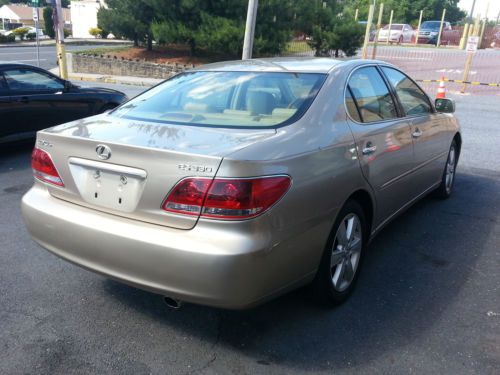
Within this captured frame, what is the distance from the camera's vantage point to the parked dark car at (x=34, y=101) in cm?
688

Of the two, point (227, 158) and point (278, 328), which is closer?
point (227, 158)

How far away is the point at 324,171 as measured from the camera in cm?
280

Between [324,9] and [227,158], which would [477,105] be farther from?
[227,158]

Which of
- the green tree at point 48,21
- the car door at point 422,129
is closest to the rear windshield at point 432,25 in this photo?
the green tree at point 48,21

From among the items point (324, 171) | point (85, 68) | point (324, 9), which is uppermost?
point (324, 9)

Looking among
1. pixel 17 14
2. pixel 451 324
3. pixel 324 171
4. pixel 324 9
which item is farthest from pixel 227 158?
pixel 17 14

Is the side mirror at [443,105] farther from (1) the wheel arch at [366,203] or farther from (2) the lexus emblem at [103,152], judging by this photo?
(2) the lexus emblem at [103,152]

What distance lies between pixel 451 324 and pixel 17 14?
84.3 meters

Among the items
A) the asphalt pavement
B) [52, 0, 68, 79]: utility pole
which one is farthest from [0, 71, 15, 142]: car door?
[52, 0, 68, 79]: utility pole

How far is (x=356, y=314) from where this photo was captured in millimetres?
3146

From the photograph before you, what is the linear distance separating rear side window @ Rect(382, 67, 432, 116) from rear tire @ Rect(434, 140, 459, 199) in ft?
2.94

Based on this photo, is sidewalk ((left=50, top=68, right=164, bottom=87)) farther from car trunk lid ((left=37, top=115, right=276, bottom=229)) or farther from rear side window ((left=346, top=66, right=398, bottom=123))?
car trunk lid ((left=37, top=115, right=276, bottom=229))

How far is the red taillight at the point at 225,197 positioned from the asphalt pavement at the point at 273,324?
879 millimetres

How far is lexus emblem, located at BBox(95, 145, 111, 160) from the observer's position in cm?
262
